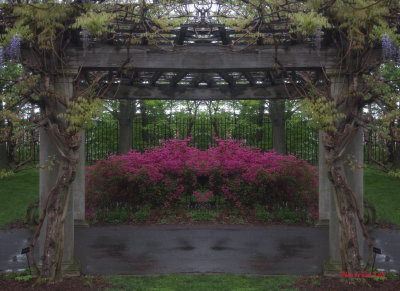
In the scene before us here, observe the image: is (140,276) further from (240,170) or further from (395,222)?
(395,222)

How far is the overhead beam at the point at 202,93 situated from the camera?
1285 cm

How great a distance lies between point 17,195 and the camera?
52.9 feet

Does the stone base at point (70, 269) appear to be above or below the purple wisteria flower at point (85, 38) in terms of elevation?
below

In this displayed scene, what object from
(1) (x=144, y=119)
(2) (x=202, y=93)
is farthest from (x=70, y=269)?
(1) (x=144, y=119)

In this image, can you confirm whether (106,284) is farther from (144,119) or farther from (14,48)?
(144,119)

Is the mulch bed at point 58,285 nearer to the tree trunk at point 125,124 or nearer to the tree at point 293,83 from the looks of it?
the tree at point 293,83

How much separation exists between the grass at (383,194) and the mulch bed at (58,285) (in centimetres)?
951

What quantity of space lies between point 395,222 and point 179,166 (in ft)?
23.0

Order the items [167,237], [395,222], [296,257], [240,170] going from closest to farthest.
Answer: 1. [296,257]
2. [167,237]
3. [395,222]
4. [240,170]

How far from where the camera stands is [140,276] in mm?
7617

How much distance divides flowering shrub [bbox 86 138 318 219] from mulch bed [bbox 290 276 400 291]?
6.17 meters

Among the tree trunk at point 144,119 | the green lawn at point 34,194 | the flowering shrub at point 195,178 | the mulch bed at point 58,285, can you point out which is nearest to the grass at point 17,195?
the green lawn at point 34,194

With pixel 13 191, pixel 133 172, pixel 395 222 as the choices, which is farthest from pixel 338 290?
pixel 13 191

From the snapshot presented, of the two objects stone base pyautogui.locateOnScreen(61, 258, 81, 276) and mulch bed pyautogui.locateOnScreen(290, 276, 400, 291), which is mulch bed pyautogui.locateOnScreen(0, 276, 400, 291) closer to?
mulch bed pyautogui.locateOnScreen(290, 276, 400, 291)
